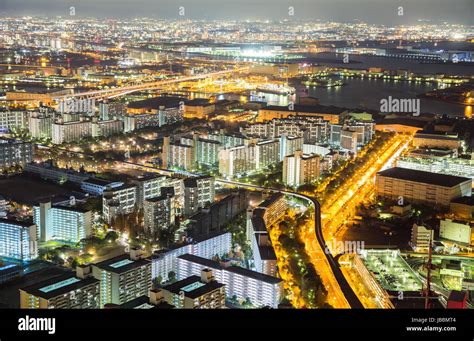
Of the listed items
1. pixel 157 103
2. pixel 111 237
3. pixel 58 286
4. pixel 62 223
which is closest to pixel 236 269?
pixel 58 286

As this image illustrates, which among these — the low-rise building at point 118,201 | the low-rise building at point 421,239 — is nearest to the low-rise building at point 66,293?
the low-rise building at point 118,201

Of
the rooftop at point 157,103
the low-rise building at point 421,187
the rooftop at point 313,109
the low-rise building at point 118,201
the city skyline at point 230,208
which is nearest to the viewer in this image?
the city skyline at point 230,208

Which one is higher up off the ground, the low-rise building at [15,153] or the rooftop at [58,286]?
the low-rise building at [15,153]

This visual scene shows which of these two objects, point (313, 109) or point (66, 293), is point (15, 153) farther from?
point (313, 109)

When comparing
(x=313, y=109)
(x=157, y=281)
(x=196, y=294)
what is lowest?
(x=157, y=281)

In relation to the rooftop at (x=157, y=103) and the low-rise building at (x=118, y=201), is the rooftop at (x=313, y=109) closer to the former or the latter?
the rooftop at (x=157, y=103)

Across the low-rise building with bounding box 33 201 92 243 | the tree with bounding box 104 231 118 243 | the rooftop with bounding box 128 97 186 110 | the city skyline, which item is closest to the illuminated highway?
the city skyline

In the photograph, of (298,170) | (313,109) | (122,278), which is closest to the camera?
(122,278)

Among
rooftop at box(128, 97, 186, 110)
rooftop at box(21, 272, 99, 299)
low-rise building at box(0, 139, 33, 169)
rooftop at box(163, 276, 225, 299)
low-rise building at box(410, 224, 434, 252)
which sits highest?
rooftop at box(128, 97, 186, 110)

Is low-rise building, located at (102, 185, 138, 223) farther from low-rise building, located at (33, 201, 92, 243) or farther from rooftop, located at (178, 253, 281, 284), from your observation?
rooftop, located at (178, 253, 281, 284)
